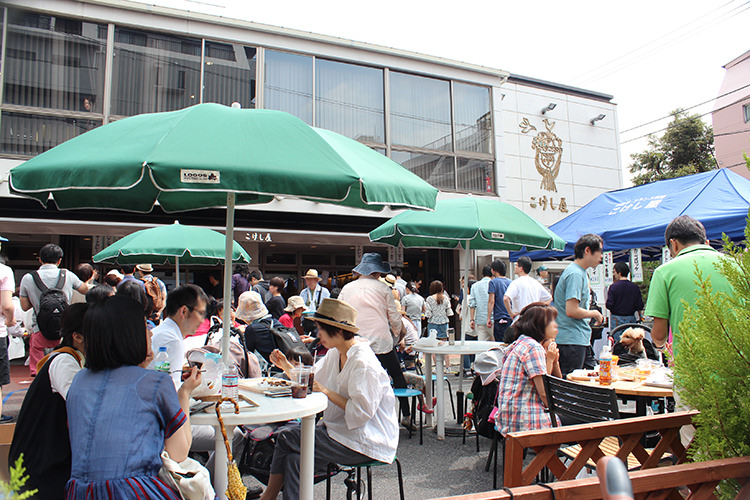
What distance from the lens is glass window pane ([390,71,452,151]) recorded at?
46.1ft

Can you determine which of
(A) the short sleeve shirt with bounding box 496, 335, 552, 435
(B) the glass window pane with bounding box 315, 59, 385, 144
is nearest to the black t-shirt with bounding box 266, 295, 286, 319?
(A) the short sleeve shirt with bounding box 496, 335, 552, 435

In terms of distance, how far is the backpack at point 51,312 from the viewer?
574 cm

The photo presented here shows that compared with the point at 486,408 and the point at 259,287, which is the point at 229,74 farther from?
the point at 486,408

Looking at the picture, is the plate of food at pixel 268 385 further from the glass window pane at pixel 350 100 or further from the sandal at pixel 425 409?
the glass window pane at pixel 350 100

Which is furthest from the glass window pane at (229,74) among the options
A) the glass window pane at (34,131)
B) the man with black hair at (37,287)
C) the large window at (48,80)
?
the man with black hair at (37,287)

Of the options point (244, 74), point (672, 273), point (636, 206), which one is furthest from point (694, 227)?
point (244, 74)

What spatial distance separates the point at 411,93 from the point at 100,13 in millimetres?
7855

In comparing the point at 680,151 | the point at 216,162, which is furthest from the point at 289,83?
the point at 680,151

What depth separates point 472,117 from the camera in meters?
15.1

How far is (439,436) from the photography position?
544cm

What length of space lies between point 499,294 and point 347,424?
590 centimetres

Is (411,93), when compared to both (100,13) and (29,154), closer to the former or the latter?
(100,13)

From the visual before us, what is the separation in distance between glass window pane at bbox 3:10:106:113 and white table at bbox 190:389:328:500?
1080 centimetres

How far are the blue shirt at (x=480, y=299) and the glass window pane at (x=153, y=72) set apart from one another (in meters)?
7.98
